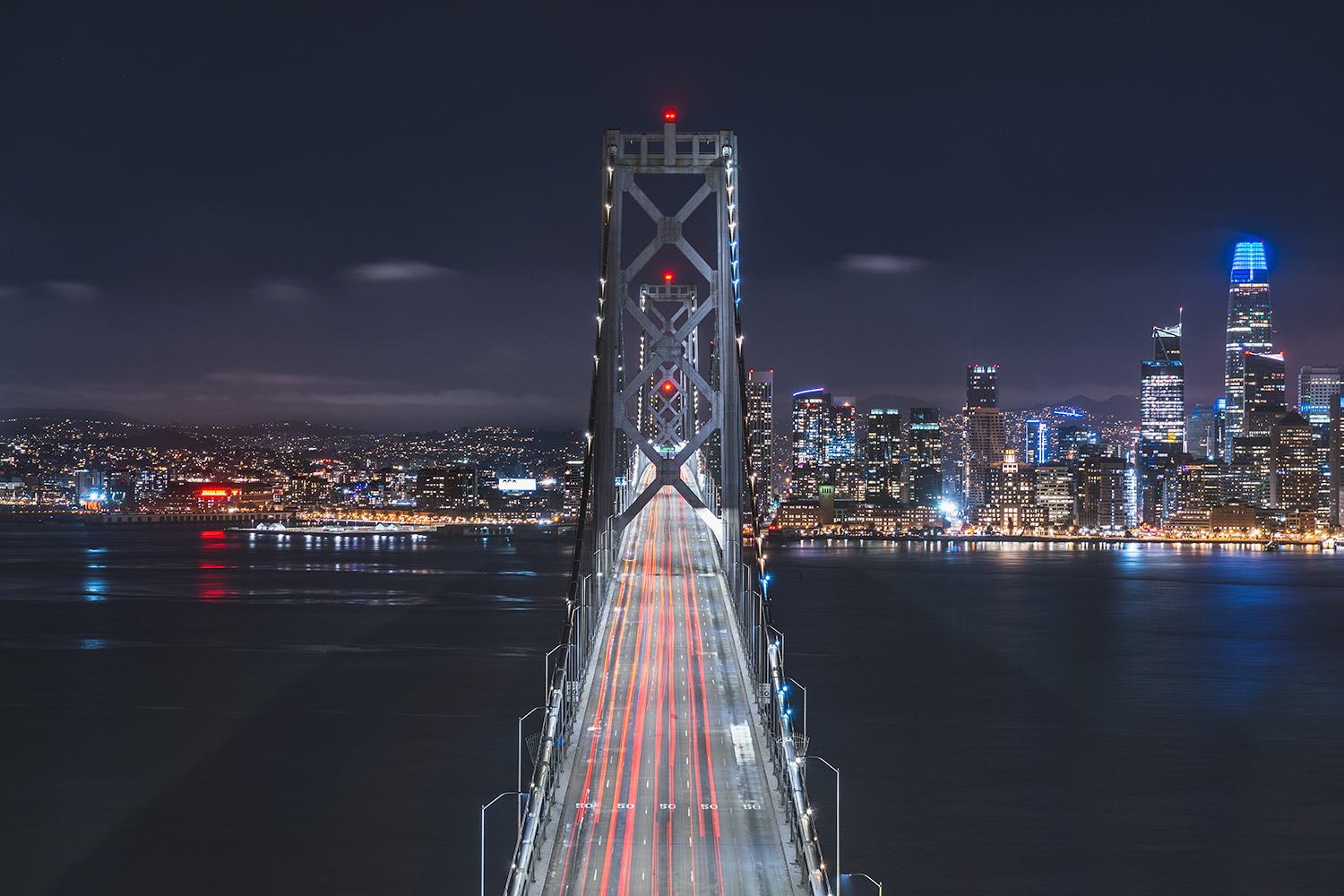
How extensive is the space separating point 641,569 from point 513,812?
2115 cm

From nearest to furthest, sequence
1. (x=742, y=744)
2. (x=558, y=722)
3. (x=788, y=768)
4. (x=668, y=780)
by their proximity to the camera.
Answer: (x=788, y=768)
(x=668, y=780)
(x=558, y=722)
(x=742, y=744)

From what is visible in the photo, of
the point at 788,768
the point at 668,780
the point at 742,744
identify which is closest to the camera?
the point at 788,768

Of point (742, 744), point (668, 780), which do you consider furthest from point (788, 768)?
point (742, 744)

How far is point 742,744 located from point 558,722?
2.84 m

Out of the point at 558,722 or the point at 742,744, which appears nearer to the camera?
the point at 558,722

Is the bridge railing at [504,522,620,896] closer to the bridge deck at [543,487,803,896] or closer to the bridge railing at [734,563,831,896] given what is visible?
the bridge deck at [543,487,803,896]

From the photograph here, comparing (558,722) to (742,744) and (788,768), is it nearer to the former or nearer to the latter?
(742,744)

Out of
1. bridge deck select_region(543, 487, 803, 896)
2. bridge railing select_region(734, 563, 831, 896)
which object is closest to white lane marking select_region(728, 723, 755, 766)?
bridge deck select_region(543, 487, 803, 896)

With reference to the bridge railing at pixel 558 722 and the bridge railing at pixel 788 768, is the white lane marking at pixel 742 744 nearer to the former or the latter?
the bridge railing at pixel 788 768

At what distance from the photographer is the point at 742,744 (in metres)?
22.1

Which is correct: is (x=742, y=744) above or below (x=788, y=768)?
below

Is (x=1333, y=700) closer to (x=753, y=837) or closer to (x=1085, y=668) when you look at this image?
(x=1085, y=668)

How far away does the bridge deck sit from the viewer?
15812mm

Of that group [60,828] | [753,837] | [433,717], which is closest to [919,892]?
[753,837]
